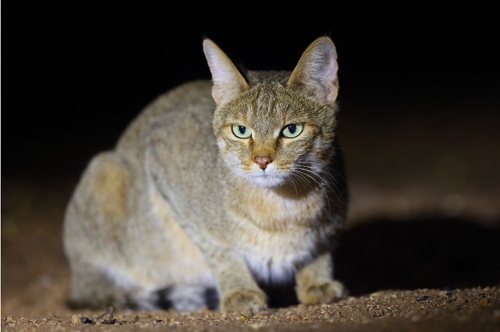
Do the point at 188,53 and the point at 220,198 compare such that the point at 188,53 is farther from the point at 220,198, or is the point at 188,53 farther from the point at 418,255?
the point at 220,198

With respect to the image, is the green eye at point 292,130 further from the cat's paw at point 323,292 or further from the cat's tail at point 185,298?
the cat's tail at point 185,298

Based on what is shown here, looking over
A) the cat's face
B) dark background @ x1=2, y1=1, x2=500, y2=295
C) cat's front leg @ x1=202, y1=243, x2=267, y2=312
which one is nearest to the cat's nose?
the cat's face

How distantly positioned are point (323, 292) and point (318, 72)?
4.91 feet

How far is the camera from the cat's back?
202 inches

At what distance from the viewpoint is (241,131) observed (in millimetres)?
4195

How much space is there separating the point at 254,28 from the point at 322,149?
9634 millimetres

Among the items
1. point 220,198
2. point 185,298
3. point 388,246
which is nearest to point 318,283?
point 220,198

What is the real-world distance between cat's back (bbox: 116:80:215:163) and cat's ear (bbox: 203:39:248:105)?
51 cm

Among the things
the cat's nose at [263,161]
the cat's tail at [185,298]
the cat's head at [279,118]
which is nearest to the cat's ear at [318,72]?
the cat's head at [279,118]

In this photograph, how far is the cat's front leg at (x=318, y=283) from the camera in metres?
4.61

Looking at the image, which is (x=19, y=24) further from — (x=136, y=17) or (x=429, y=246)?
(x=429, y=246)

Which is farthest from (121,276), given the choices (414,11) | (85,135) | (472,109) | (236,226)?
(414,11)

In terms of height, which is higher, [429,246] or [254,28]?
[254,28]

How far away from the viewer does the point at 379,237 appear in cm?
658
